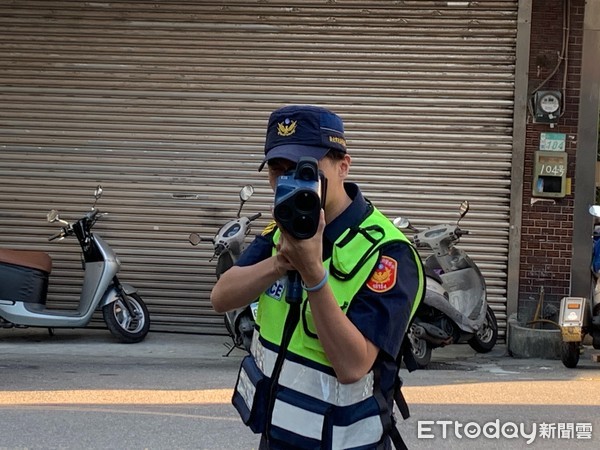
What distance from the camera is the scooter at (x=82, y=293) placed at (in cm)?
946

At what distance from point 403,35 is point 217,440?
606cm

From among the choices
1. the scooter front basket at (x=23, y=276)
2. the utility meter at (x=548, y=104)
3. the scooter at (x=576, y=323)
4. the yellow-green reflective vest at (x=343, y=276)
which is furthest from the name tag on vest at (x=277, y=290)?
the utility meter at (x=548, y=104)

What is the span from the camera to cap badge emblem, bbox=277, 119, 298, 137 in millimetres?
2387

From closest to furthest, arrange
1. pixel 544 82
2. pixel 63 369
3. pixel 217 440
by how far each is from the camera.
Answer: pixel 217 440 < pixel 63 369 < pixel 544 82

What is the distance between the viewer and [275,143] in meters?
2.41

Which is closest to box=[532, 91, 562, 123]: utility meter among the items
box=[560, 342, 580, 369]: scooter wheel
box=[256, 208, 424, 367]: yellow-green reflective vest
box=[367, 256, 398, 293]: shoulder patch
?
box=[560, 342, 580, 369]: scooter wheel

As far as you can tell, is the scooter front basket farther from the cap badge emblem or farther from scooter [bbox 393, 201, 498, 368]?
the cap badge emblem

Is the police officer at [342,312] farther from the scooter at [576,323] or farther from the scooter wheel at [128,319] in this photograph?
the scooter wheel at [128,319]

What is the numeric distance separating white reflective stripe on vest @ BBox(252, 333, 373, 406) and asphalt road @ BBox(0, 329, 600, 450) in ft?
11.4

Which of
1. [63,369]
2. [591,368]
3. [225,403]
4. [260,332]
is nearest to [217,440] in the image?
[225,403]

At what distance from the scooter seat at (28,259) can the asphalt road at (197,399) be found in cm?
83

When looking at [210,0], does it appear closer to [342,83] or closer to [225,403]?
[342,83]

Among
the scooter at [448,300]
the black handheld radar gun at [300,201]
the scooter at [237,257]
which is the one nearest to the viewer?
the black handheld radar gun at [300,201]
